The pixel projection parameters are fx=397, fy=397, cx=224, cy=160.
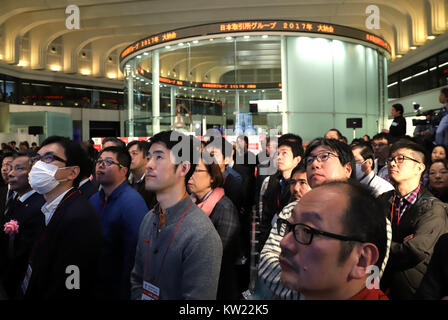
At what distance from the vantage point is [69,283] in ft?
7.83

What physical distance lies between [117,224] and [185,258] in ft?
3.78

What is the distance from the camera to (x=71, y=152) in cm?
310

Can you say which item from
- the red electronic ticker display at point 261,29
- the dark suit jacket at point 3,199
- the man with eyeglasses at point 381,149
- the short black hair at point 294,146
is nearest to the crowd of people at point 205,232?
the dark suit jacket at point 3,199

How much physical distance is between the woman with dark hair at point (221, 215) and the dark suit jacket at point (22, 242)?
4.27 ft

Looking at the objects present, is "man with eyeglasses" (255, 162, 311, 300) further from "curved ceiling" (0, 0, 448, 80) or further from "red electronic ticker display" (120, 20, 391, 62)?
"curved ceiling" (0, 0, 448, 80)

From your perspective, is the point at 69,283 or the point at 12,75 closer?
the point at 69,283

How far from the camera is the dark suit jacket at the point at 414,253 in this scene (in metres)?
2.53

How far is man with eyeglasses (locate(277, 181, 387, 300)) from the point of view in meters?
1.38

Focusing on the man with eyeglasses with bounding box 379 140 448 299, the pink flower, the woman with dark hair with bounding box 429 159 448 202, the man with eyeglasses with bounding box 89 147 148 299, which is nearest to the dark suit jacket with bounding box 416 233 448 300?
the man with eyeglasses with bounding box 379 140 448 299

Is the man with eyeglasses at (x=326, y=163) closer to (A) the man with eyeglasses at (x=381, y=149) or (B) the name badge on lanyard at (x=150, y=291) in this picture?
(B) the name badge on lanyard at (x=150, y=291)

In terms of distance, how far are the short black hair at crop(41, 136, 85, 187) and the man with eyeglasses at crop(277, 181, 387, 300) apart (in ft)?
6.92
